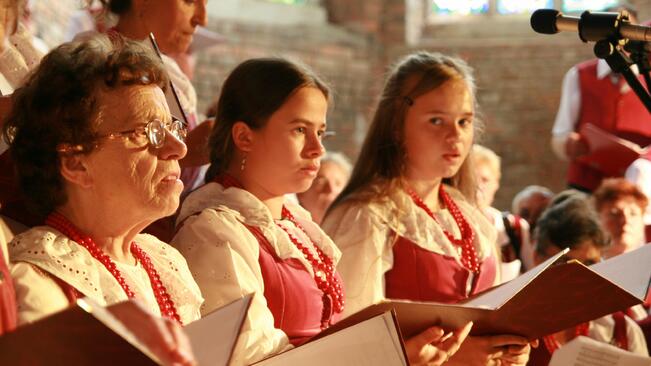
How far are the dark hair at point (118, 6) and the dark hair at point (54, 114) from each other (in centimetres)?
111

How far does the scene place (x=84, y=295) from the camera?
2113mm

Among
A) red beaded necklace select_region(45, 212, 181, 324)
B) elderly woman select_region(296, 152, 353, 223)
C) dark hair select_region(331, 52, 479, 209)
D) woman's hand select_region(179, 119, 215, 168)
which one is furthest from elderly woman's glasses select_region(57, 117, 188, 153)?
elderly woman select_region(296, 152, 353, 223)

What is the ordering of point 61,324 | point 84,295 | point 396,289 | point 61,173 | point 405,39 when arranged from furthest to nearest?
1. point 405,39
2. point 396,289
3. point 61,173
4. point 84,295
5. point 61,324

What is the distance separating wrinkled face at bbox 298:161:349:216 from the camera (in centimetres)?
492

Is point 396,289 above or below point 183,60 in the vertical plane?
below

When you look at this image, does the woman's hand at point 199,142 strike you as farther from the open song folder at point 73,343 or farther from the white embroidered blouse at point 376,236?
the open song folder at point 73,343

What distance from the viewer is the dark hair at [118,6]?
134 inches

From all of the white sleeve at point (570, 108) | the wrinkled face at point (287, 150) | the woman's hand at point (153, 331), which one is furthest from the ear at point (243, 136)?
the white sleeve at point (570, 108)

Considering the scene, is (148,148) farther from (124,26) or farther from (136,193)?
(124,26)

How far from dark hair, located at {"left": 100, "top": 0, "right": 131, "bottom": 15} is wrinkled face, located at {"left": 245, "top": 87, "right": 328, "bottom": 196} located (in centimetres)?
76

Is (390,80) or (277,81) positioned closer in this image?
(277,81)

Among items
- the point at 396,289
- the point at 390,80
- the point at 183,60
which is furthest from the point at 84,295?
the point at 183,60

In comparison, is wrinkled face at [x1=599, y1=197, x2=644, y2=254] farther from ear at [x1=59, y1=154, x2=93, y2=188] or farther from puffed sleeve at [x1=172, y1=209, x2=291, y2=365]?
ear at [x1=59, y1=154, x2=93, y2=188]

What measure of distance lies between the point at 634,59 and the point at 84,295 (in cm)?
149
